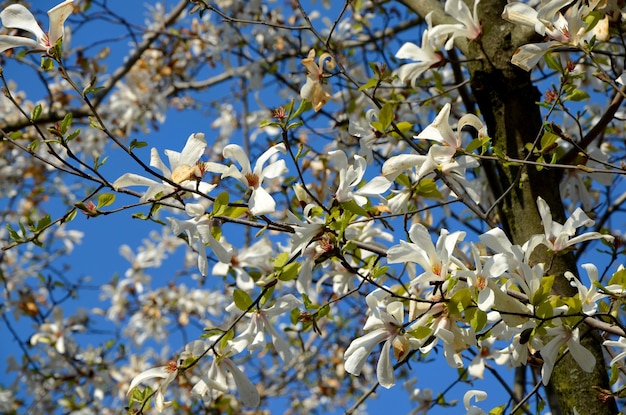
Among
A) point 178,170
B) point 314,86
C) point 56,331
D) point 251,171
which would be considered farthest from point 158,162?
point 56,331

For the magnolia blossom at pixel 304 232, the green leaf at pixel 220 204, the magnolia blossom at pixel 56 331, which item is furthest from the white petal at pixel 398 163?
the magnolia blossom at pixel 56 331

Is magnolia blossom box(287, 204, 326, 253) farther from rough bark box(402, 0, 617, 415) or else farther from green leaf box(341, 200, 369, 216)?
rough bark box(402, 0, 617, 415)

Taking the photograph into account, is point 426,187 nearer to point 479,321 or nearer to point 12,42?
point 479,321

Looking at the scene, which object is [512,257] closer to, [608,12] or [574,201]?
[608,12]

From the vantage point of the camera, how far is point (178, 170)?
1.01 meters

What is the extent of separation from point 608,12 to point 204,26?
2617 millimetres

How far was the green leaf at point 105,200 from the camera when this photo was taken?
42.1 inches

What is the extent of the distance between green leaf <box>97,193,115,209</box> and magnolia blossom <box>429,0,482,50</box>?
63cm

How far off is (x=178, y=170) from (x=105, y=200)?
148 millimetres

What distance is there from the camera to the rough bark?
1261mm

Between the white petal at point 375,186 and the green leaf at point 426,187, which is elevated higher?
the green leaf at point 426,187

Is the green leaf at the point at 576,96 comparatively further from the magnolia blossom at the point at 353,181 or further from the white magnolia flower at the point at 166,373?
the white magnolia flower at the point at 166,373

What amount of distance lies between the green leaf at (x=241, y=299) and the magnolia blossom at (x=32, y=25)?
1.54ft

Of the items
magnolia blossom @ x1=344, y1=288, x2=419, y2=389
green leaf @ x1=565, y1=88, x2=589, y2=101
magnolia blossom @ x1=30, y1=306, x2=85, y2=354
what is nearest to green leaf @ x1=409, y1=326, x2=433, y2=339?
magnolia blossom @ x1=344, y1=288, x2=419, y2=389
